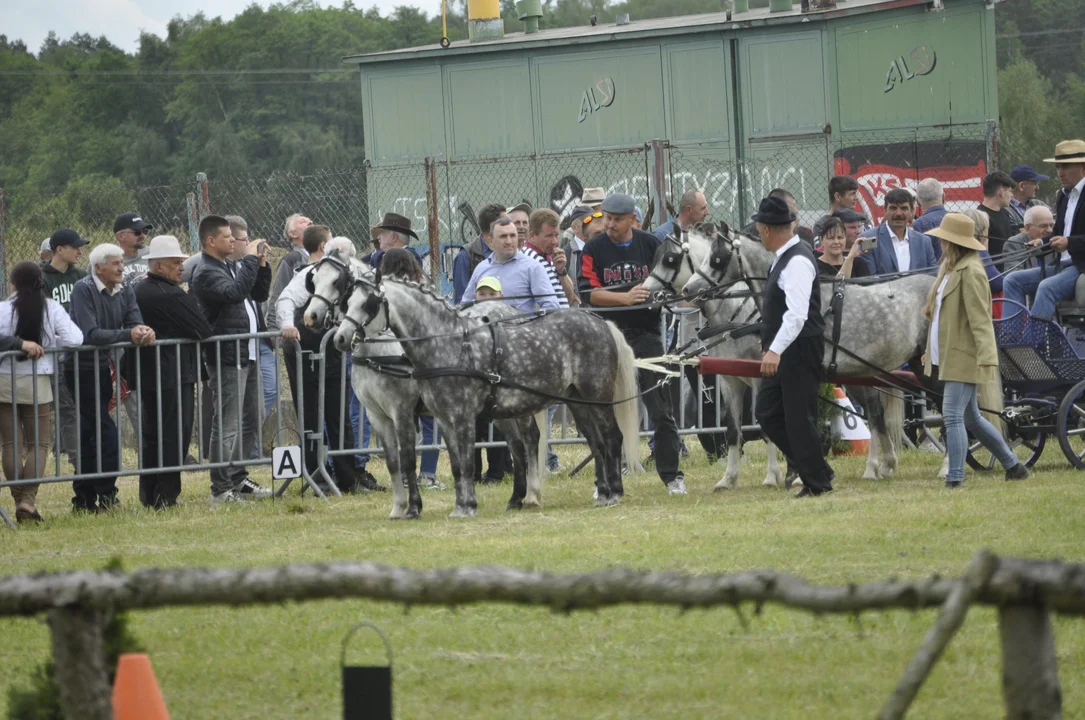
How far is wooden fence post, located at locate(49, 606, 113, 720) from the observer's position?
4793 millimetres

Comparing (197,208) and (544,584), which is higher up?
(197,208)

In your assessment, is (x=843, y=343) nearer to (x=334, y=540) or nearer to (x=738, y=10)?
(x=334, y=540)

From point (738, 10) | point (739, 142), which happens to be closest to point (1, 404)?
point (739, 142)

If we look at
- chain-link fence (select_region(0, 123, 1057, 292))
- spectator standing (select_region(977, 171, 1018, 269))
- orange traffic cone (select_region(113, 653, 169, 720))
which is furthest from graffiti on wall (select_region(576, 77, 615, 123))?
orange traffic cone (select_region(113, 653, 169, 720))

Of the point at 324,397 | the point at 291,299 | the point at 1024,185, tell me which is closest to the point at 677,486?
the point at 324,397

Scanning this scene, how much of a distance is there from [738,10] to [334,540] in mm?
20022

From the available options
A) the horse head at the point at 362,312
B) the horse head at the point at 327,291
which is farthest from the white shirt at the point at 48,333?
the horse head at the point at 362,312

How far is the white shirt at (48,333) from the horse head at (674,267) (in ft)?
15.0

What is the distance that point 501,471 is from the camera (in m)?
14.4

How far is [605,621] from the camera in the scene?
24.4 ft

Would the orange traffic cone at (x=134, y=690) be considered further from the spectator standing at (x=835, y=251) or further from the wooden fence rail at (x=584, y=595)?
the spectator standing at (x=835, y=251)

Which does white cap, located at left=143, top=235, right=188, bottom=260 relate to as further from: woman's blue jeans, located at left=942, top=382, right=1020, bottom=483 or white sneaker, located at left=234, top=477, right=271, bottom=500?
woman's blue jeans, located at left=942, top=382, right=1020, bottom=483

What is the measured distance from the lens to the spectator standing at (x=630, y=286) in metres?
12.7

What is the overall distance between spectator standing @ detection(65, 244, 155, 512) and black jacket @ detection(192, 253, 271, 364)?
0.61 metres
